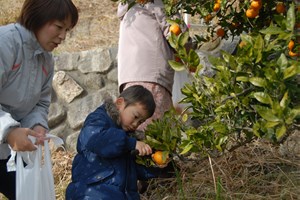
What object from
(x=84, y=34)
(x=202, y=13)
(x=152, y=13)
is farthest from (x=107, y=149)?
(x=84, y=34)

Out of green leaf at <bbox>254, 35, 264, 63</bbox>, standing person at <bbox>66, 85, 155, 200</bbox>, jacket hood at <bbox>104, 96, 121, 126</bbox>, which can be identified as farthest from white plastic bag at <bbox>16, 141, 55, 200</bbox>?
green leaf at <bbox>254, 35, 264, 63</bbox>

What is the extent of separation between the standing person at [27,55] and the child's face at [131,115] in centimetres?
33

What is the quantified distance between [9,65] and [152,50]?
1117mm

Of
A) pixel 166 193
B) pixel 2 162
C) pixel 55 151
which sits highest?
pixel 2 162

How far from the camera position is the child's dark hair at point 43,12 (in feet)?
7.26

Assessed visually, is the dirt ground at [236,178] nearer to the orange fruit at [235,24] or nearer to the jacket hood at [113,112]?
the jacket hood at [113,112]

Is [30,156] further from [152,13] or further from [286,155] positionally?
[286,155]

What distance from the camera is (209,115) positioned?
2016 millimetres

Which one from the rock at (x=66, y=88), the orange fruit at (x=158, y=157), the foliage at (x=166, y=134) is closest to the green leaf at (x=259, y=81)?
the foliage at (x=166, y=134)

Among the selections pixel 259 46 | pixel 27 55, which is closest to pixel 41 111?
pixel 27 55

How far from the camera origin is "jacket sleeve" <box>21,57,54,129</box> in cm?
240

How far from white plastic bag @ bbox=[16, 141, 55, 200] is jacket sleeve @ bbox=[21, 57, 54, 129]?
11 cm

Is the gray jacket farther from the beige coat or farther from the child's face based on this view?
the beige coat

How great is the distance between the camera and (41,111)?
2.47m
